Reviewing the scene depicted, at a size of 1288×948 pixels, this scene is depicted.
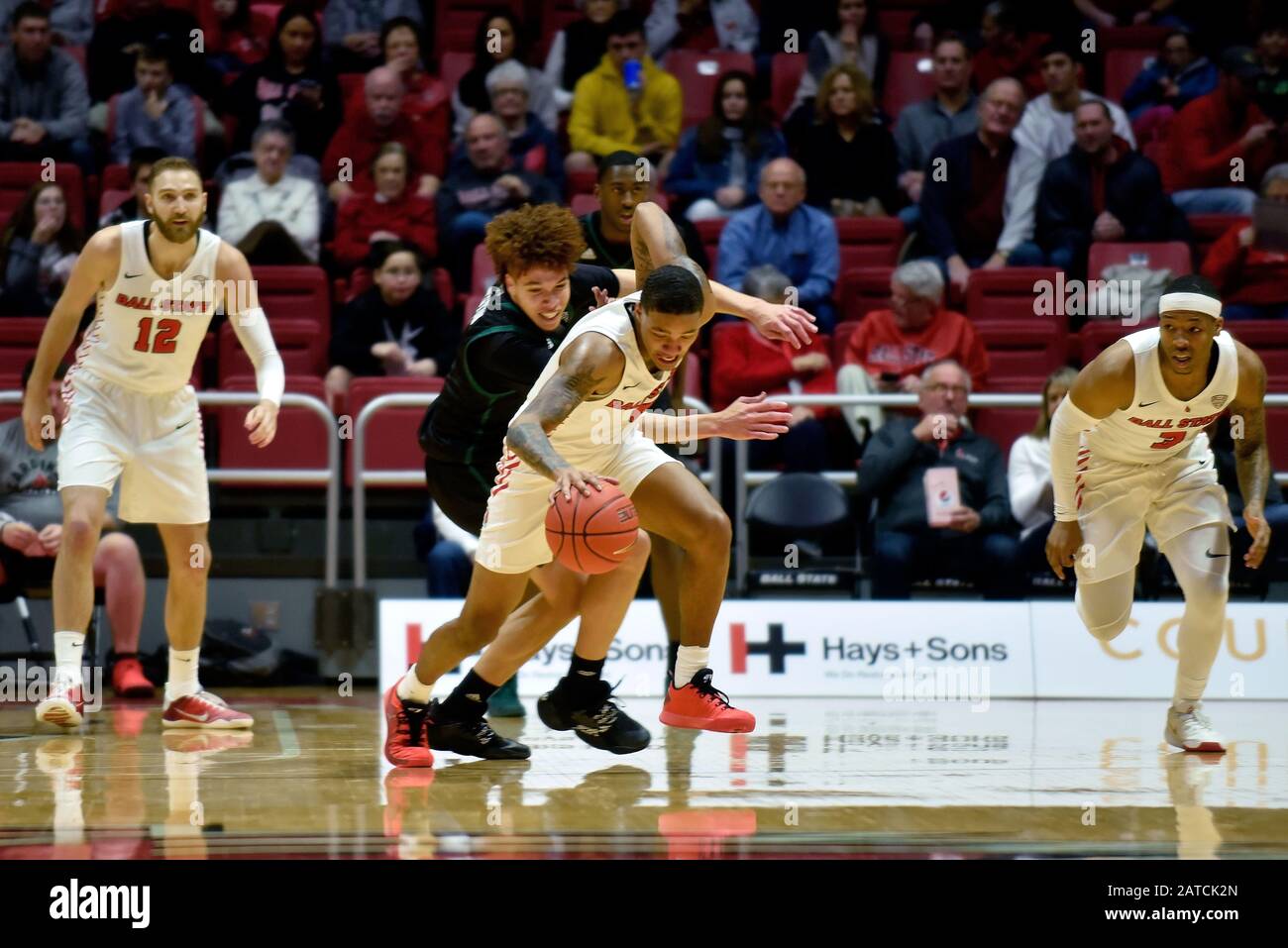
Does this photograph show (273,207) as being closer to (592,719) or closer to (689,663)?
(592,719)

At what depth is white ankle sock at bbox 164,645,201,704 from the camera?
700 centimetres

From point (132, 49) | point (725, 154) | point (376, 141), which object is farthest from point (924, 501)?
point (132, 49)

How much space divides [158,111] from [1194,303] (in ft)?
24.3

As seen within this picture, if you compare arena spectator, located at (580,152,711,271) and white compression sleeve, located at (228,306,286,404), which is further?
white compression sleeve, located at (228,306,286,404)

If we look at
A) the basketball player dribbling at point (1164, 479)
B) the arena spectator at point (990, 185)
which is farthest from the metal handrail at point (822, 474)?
the basketball player dribbling at point (1164, 479)

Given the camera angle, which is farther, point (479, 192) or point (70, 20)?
point (70, 20)

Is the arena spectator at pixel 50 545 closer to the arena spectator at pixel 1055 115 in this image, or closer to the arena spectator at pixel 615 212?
the arena spectator at pixel 615 212

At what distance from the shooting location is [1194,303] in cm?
605

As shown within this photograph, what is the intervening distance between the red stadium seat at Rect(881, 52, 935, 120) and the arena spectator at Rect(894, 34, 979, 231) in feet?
1.75

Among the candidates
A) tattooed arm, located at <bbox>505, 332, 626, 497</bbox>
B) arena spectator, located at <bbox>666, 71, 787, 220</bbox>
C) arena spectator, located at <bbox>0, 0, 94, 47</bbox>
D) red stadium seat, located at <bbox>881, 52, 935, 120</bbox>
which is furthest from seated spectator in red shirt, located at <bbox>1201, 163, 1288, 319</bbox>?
arena spectator, located at <bbox>0, 0, 94, 47</bbox>

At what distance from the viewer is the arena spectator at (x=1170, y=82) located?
12.1 m

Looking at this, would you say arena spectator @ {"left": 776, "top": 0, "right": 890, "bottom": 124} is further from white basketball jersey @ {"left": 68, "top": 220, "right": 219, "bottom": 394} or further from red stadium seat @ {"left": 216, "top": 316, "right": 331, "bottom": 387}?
white basketball jersey @ {"left": 68, "top": 220, "right": 219, "bottom": 394}

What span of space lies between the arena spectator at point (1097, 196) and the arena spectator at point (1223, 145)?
741 mm
